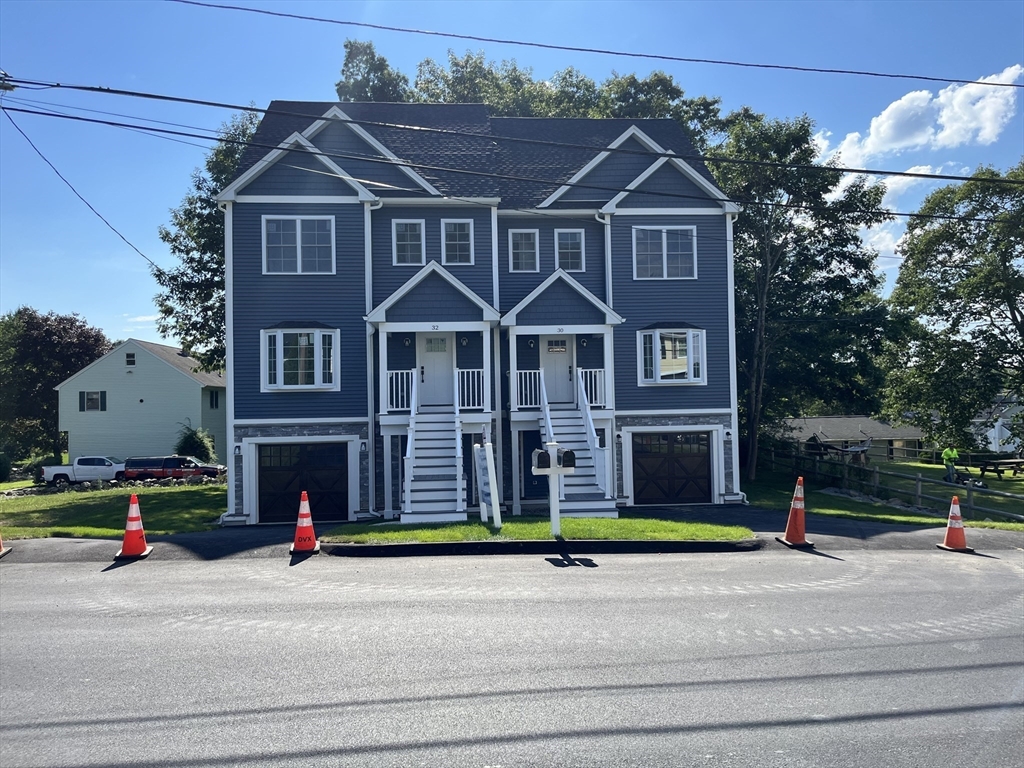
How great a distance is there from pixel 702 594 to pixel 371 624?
392 centimetres

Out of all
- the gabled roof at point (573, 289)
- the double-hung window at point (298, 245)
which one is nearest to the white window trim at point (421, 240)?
the double-hung window at point (298, 245)

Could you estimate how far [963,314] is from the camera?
1325 inches

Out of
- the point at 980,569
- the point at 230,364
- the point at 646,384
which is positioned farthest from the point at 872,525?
the point at 230,364

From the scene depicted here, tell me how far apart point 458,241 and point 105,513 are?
12211 mm

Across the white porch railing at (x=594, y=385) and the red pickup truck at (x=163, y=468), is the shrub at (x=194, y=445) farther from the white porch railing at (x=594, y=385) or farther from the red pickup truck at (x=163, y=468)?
the white porch railing at (x=594, y=385)

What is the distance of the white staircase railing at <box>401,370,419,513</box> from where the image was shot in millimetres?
16281

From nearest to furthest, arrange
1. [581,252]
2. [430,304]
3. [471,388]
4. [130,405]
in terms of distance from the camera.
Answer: [430,304] < [471,388] < [581,252] < [130,405]

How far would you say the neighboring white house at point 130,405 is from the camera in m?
44.2

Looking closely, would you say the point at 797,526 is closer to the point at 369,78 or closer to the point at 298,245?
the point at 298,245

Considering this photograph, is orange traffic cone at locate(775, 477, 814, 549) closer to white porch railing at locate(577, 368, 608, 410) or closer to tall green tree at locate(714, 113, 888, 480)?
white porch railing at locate(577, 368, 608, 410)

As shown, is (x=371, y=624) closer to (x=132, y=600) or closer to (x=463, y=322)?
(x=132, y=600)

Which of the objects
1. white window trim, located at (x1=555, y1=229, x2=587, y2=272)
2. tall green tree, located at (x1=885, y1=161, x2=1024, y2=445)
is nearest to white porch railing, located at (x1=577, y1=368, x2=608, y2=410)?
white window trim, located at (x1=555, y1=229, x2=587, y2=272)

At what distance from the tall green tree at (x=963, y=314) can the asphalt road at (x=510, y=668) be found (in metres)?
26.0

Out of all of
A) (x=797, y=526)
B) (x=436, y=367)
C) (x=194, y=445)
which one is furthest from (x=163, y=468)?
(x=797, y=526)
